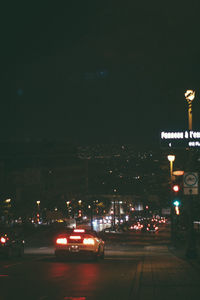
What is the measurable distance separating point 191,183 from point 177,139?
614cm

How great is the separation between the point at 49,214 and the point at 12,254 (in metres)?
64.3

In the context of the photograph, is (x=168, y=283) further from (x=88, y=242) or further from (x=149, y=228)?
(x=149, y=228)

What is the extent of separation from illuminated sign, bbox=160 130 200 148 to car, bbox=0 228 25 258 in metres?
9.37

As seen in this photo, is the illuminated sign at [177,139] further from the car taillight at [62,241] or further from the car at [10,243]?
the car at [10,243]

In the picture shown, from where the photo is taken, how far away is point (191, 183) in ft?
88.5

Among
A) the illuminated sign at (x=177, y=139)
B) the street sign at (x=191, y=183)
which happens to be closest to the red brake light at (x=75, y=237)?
the street sign at (x=191, y=183)

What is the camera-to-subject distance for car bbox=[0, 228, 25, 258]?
28.1m

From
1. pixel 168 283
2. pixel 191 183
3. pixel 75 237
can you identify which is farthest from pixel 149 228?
pixel 168 283

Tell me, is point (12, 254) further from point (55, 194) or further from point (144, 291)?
→ point (55, 194)

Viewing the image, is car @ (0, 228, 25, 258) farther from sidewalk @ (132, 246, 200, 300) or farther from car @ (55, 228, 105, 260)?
sidewalk @ (132, 246, 200, 300)

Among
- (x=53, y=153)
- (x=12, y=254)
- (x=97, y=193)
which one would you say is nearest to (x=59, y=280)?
(x=12, y=254)

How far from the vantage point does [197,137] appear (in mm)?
33562

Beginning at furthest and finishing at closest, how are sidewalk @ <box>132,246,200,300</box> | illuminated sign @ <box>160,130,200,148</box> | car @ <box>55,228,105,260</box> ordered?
illuminated sign @ <box>160,130,200,148</box>, car @ <box>55,228,105,260</box>, sidewalk @ <box>132,246,200,300</box>

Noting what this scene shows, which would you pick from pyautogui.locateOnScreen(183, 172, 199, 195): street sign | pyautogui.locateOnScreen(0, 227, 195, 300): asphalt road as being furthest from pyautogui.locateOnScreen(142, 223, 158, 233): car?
pyautogui.locateOnScreen(0, 227, 195, 300): asphalt road
